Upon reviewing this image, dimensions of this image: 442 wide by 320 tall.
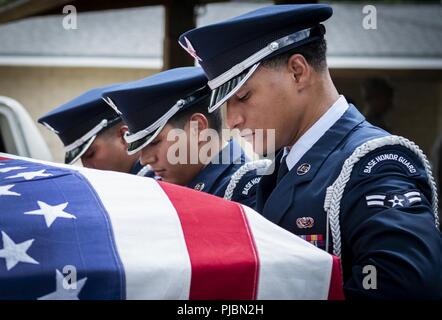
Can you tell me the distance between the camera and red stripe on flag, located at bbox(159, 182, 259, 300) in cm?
222

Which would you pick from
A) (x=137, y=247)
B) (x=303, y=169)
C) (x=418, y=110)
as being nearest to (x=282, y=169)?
(x=303, y=169)

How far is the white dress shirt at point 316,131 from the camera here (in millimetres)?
2762

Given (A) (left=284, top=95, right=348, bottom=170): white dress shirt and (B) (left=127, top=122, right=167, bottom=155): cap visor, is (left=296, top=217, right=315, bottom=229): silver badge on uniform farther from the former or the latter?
(B) (left=127, top=122, right=167, bottom=155): cap visor

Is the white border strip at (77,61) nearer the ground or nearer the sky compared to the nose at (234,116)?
nearer the ground

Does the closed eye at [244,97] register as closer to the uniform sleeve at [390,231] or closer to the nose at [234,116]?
the nose at [234,116]

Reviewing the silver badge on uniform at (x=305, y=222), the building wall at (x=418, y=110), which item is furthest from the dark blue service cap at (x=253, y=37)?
the building wall at (x=418, y=110)

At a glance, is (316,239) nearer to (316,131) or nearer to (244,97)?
(316,131)

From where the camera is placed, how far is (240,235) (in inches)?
91.9

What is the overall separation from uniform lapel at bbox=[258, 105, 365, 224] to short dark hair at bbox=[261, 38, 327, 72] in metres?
0.18

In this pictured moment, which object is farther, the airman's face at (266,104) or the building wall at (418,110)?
the building wall at (418,110)

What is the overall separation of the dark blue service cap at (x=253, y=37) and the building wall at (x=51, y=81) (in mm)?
11448

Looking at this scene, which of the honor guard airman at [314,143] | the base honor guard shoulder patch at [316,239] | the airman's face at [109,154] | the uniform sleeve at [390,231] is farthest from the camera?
the airman's face at [109,154]

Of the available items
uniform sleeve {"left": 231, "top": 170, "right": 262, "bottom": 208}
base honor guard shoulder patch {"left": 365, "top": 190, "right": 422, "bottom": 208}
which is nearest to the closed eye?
base honor guard shoulder patch {"left": 365, "top": 190, "right": 422, "bottom": 208}

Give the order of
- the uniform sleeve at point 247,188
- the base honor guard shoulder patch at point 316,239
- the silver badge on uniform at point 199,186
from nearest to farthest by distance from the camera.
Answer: the base honor guard shoulder patch at point 316,239 → the uniform sleeve at point 247,188 → the silver badge on uniform at point 199,186
